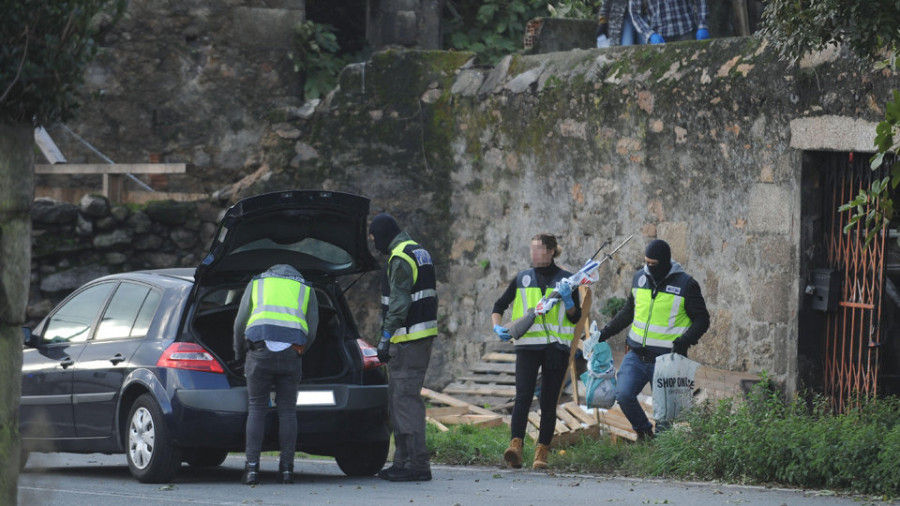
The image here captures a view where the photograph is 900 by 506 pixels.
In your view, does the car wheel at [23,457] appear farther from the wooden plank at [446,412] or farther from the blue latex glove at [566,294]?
the wooden plank at [446,412]

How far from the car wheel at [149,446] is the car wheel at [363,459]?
51.6 inches

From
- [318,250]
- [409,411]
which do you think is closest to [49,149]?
[318,250]

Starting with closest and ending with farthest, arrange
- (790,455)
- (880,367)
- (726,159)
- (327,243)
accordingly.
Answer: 1. (790,455)
2. (327,243)
3. (880,367)
4. (726,159)

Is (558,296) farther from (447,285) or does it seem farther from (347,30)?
(347,30)

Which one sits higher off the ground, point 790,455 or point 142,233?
point 142,233

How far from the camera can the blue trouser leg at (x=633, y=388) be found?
1050 cm

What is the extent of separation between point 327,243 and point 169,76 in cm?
815

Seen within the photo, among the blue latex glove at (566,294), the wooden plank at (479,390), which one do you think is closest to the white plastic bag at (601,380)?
the blue latex glove at (566,294)

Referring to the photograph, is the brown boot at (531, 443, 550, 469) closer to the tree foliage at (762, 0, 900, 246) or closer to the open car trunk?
the open car trunk

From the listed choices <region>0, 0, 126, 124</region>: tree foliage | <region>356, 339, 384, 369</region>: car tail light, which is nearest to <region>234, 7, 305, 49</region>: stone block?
<region>356, 339, 384, 369</region>: car tail light

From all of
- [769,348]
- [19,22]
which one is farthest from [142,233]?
[19,22]

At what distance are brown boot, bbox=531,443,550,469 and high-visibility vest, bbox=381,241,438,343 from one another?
1.21m

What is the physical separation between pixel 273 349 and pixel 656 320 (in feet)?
9.54

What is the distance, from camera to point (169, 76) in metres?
17.7
